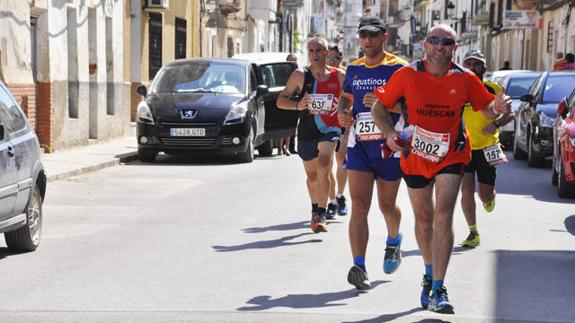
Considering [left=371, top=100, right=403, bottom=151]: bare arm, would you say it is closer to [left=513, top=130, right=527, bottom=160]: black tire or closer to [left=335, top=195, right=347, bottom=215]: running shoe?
[left=335, top=195, right=347, bottom=215]: running shoe

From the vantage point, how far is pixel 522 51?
52688 mm

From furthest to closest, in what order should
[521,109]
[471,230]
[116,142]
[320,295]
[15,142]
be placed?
[116,142] < [521,109] < [471,230] < [15,142] < [320,295]

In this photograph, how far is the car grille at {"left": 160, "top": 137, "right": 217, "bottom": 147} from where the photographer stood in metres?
19.9

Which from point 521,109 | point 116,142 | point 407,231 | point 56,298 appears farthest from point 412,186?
point 116,142

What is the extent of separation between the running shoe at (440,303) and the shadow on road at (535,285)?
40 centimetres

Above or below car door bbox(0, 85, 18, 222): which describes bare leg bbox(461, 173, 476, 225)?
below

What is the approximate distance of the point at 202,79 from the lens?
837 inches

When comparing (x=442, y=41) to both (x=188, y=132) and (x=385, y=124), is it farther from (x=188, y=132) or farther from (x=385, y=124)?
(x=188, y=132)

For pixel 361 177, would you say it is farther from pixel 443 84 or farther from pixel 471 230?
pixel 471 230

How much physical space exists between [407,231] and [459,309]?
13.5 feet

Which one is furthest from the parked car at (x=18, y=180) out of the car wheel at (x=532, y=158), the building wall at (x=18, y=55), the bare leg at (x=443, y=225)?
the car wheel at (x=532, y=158)

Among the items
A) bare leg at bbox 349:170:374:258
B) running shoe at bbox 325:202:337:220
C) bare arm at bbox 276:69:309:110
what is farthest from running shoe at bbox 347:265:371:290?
running shoe at bbox 325:202:337:220

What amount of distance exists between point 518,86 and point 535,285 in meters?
17.8

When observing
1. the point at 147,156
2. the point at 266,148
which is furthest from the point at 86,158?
the point at 266,148
